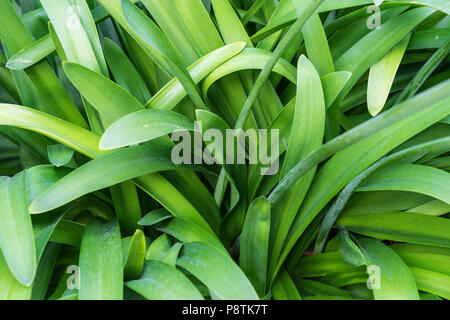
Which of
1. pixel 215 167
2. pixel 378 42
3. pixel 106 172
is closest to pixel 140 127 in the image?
pixel 106 172

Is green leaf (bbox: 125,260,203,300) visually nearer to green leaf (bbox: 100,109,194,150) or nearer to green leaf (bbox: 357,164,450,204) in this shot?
green leaf (bbox: 100,109,194,150)

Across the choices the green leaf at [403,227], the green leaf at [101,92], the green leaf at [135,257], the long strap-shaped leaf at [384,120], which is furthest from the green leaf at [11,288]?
the green leaf at [403,227]

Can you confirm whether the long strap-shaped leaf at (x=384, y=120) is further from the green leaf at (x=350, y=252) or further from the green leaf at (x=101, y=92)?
the green leaf at (x=101, y=92)

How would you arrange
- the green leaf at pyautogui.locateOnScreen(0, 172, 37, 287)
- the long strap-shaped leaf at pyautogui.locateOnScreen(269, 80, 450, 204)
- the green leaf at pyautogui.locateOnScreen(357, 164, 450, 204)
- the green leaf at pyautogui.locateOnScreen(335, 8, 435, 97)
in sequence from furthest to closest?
the green leaf at pyautogui.locateOnScreen(335, 8, 435, 97) → the green leaf at pyautogui.locateOnScreen(357, 164, 450, 204) → the green leaf at pyautogui.locateOnScreen(0, 172, 37, 287) → the long strap-shaped leaf at pyautogui.locateOnScreen(269, 80, 450, 204)

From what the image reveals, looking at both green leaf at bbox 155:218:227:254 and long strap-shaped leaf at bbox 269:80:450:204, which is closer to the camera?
long strap-shaped leaf at bbox 269:80:450:204

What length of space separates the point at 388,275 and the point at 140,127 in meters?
0.37

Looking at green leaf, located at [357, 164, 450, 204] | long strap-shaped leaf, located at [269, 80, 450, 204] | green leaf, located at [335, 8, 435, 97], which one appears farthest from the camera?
green leaf, located at [335, 8, 435, 97]

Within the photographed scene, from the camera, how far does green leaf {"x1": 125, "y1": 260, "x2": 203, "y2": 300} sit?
48cm

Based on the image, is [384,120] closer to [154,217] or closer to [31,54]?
[154,217]

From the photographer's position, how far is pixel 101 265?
1.67ft

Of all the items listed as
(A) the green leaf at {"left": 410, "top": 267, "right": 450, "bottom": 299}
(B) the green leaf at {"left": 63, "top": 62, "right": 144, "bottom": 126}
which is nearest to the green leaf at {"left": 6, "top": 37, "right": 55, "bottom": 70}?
(B) the green leaf at {"left": 63, "top": 62, "right": 144, "bottom": 126}

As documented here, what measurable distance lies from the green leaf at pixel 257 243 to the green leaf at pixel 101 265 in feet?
0.56

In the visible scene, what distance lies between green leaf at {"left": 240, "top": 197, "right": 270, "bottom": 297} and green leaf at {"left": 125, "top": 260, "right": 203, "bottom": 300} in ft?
0.40
